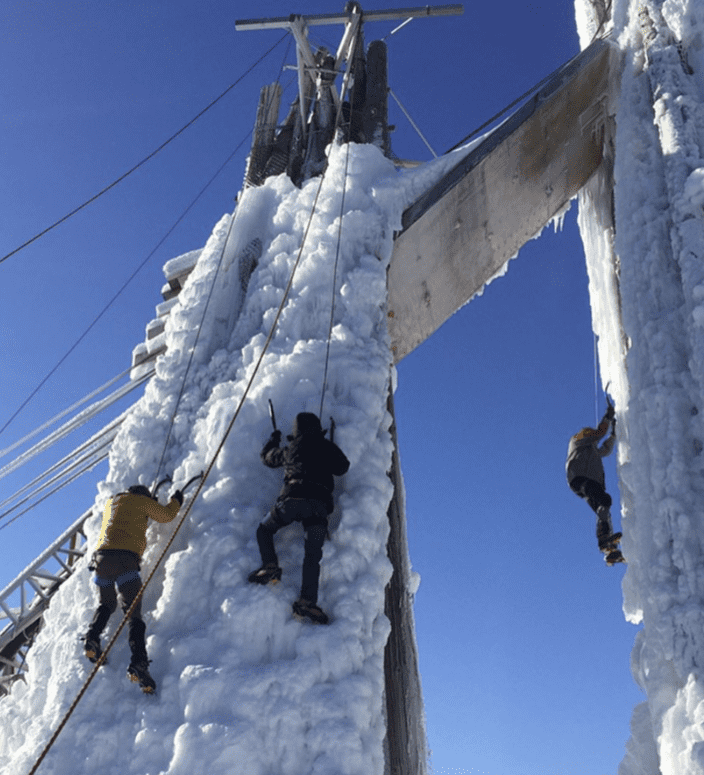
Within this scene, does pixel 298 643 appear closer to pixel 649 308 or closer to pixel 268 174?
pixel 649 308

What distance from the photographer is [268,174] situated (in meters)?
9.30

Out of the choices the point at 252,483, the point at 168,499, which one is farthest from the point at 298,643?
the point at 168,499

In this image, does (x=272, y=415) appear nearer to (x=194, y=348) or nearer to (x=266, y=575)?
(x=266, y=575)

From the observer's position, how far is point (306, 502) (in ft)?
14.1

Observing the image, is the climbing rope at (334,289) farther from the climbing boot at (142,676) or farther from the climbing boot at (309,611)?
the climbing boot at (142,676)

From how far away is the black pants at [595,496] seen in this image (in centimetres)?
579

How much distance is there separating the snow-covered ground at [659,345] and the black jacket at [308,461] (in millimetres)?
1994

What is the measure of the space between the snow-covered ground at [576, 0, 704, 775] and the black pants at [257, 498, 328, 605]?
1962 mm

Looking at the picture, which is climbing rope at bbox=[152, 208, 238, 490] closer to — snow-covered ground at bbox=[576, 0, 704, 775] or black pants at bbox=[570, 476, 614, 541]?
black pants at bbox=[570, 476, 614, 541]

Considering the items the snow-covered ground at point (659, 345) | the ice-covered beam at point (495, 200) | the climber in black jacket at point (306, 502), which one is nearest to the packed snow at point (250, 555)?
the climber in black jacket at point (306, 502)

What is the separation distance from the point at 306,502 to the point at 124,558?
109cm

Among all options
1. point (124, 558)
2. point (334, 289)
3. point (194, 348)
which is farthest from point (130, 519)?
point (334, 289)

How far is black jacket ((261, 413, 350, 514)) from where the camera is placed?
434 cm

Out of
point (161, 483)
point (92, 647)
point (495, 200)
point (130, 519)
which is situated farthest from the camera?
point (495, 200)
